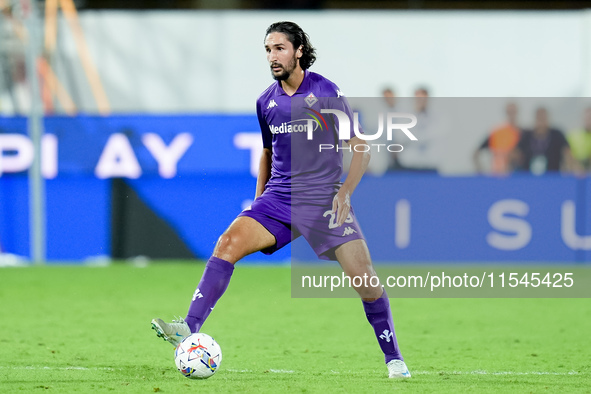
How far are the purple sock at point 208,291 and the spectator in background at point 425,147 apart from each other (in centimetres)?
697

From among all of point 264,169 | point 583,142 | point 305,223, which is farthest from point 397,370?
point 583,142

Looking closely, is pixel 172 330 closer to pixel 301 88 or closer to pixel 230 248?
pixel 230 248

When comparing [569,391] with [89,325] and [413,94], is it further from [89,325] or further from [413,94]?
[413,94]

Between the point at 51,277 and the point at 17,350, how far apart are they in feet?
15.1

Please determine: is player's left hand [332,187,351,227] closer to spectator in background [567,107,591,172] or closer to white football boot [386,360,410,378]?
white football boot [386,360,410,378]

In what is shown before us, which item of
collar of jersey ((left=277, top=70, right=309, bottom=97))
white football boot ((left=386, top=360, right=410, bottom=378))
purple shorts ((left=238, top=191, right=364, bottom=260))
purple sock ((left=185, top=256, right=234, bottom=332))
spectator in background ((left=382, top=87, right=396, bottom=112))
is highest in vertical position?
collar of jersey ((left=277, top=70, right=309, bottom=97))

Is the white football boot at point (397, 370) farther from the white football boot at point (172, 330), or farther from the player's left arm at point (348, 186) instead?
the white football boot at point (172, 330)

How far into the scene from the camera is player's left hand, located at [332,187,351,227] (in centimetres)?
552

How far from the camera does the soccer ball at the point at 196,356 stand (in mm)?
5289

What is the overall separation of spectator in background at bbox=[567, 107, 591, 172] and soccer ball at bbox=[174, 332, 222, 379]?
26.3 ft

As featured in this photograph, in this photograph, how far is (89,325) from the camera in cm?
795

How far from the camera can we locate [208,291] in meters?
5.46

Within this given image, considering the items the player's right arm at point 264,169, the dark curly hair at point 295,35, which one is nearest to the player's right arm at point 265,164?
the player's right arm at point 264,169

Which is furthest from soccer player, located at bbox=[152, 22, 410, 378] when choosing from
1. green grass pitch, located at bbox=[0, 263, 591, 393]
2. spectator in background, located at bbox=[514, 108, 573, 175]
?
spectator in background, located at bbox=[514, 108, 573, 175]
